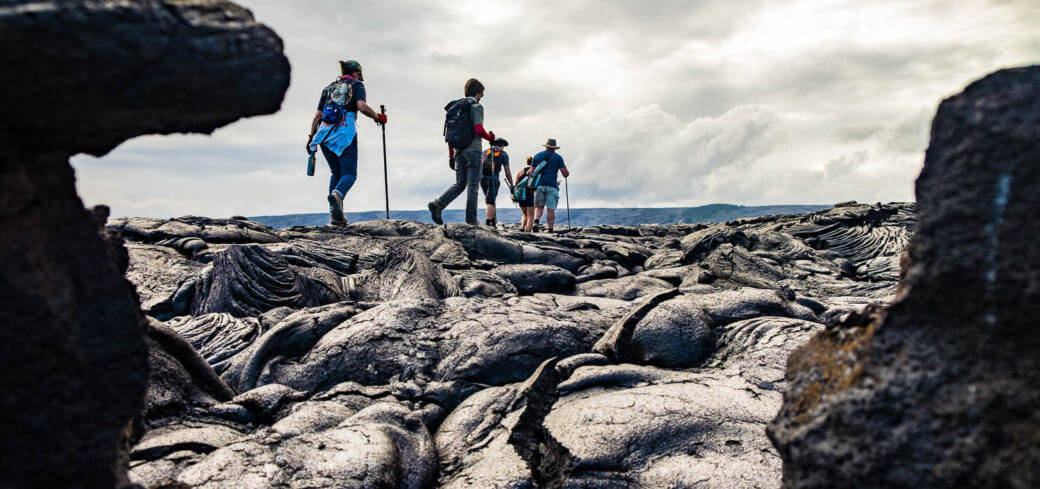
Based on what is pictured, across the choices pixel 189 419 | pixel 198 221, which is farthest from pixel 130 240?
pixel 189 419

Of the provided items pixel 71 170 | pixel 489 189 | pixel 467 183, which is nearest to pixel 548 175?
pixel 489 189

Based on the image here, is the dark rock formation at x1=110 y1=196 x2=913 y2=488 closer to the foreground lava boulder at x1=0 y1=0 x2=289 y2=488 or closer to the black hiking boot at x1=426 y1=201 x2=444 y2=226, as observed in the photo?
the foreground lava boulder at x1=0 y1=0 x2=289 y2=488

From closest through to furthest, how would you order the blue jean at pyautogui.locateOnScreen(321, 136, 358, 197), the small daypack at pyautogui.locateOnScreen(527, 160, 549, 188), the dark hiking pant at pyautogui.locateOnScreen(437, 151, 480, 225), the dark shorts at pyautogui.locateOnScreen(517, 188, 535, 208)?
the blue jean at pyautogui.locateOnScreen(321, 136, 358, 197) < the dark hiking pant at pyautogui.locateOnScreen(437, 151, 480, 225) < the small daypack at pyautogui.locateOnScreen(527, 160, 549, 188) < the dark shorts at pyautogui.locateOnScreen(517, 188, 535, 208)

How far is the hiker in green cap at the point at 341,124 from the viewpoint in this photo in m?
7.39

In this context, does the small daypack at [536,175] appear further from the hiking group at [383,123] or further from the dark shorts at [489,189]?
the dark shorts at [489,189]

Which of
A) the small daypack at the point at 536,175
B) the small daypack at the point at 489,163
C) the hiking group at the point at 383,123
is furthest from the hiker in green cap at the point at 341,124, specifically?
the small daypack at the point at 536,175

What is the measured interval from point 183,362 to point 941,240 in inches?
132

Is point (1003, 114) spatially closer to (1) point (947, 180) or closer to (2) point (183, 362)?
(1) point (947, 180)

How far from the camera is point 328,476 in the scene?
236cm

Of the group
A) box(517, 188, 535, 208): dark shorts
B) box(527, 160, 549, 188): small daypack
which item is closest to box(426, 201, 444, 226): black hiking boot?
box(527, 160, 549, 188): small daypack

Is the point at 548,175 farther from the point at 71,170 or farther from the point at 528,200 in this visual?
the point at 71,170

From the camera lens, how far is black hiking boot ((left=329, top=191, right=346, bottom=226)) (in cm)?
776

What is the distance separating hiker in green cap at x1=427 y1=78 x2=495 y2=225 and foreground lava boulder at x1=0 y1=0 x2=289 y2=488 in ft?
22.1

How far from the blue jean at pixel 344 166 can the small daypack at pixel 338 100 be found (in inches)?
14.4
